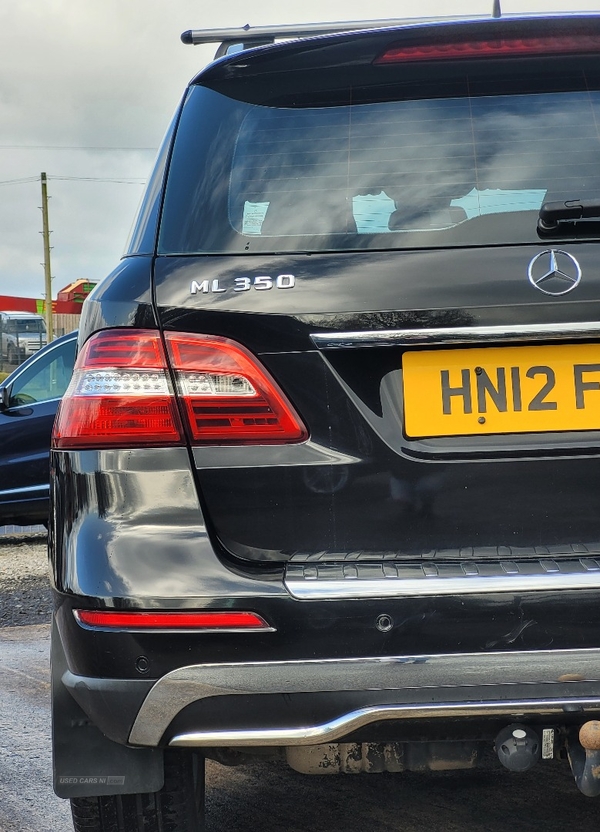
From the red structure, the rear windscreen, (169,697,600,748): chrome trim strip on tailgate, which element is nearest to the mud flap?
(169,697,600,748): chrome trim strip on tailgate

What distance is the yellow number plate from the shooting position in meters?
2.03

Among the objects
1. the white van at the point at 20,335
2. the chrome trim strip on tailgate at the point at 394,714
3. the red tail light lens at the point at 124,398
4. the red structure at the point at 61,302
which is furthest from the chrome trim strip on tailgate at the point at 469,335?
the red structure at the point at 61,302

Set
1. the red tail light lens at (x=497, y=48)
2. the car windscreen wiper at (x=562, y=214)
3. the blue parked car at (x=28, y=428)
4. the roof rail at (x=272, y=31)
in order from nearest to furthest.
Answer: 1. the car windscreen wiper at (x=562, y=214)
2. the red tail light lens at (x=497, y=48)
3. the roof rail at (x=272, y=31)
4. the blue parked car at (x=28, y=428)

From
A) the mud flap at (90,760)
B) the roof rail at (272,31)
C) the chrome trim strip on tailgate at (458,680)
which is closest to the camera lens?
the chrome trim strip on tailgate at (458,680)

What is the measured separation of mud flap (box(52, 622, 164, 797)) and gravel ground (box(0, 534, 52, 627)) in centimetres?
340

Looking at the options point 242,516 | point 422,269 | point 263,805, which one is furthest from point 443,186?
point 263,805

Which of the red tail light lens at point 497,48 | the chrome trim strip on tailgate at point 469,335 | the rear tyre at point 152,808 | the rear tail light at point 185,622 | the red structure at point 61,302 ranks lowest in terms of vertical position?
the rear tyre at point 152,808

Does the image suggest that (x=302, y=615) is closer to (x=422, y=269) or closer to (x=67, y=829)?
(x=422, y=269)

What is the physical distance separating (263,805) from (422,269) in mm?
1827

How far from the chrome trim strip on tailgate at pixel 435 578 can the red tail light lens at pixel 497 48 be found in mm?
1056

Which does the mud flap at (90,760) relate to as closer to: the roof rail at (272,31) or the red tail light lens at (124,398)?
the red tail light lens at (124,398)

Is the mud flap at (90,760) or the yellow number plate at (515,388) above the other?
the yellow number plate at (515,388)

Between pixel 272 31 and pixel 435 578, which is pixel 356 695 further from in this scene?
pixel 272 31

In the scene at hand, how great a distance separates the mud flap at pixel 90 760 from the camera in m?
2.20
